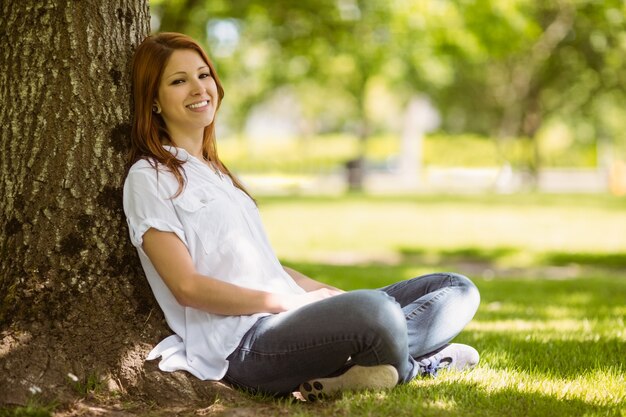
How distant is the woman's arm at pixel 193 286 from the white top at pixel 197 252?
52 millimetres

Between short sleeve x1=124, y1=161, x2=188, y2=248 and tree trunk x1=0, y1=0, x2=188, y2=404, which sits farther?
tree trunk x1=0, y1=0, x2=188, y2=404

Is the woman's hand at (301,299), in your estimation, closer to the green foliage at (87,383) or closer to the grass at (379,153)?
the green foliage at (87,383)

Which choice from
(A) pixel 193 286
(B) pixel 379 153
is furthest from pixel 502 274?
(B) pixel 379 153

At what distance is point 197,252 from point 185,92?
2.40ft

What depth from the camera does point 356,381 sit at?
132 inches

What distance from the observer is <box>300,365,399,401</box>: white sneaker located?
3.34 m

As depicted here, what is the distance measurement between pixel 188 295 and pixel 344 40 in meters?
16.9

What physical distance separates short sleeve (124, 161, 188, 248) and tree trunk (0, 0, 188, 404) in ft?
0.61

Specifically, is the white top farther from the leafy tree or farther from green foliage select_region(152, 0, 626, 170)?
green foliage select_region(152, 0, 626, 170)

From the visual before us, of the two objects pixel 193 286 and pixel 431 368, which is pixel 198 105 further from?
pixel 431 368

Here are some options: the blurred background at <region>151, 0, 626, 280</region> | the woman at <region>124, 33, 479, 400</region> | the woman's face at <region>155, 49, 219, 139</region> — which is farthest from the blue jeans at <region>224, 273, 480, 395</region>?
the blurred background at <region>151, 0, 626, 280</region>

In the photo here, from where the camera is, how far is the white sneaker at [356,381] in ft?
11.0

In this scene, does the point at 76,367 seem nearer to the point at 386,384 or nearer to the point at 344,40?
the point at 386,384

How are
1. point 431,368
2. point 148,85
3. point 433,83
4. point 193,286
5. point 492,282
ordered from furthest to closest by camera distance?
point 433,83 < point 492,282 < point 431,368 < point 148,85 < point 193,286
